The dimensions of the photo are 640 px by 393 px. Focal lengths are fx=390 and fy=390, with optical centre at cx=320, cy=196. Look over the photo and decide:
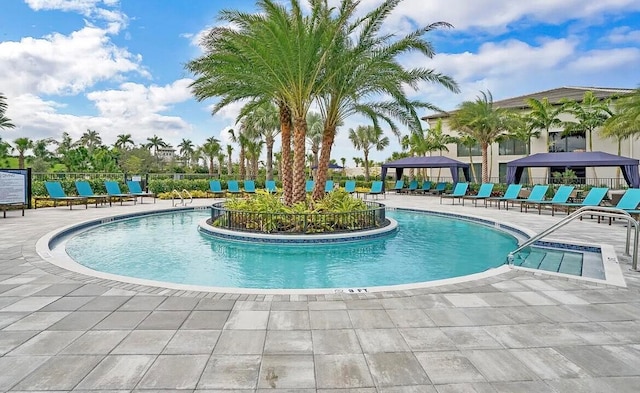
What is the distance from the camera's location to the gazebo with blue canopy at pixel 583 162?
51.7 feet

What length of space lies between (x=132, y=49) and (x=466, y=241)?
15.6 metres

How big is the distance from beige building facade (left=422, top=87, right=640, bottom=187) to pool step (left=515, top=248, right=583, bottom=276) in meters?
24.0

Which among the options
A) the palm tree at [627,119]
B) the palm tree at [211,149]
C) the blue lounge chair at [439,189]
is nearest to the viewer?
the palm tree at [627,119]

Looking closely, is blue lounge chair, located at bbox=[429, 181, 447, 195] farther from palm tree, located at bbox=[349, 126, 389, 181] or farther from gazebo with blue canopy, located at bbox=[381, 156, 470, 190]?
palm tree, located at bbox=[349, 126, 389, 181]

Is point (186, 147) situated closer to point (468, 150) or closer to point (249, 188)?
point (468, 150)

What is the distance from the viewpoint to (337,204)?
1134 cm

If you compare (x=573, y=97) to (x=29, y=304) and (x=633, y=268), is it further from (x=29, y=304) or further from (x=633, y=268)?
(x=29, y=304)

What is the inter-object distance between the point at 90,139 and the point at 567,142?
77.7 meters

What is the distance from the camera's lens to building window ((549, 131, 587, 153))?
31250mm

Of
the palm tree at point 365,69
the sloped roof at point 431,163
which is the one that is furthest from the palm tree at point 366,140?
the palm tree at point 365,69

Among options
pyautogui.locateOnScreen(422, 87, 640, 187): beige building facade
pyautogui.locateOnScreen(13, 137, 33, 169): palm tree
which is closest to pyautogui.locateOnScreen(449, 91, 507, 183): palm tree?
pyautogui.locateOnScreen(422, 87, 640, 187): beige building facade

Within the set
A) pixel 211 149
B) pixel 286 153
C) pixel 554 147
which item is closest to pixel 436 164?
pixel 554 147

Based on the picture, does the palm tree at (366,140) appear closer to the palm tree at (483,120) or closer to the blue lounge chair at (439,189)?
the palm tree at (483,120)

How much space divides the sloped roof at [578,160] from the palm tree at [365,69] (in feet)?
28.9
